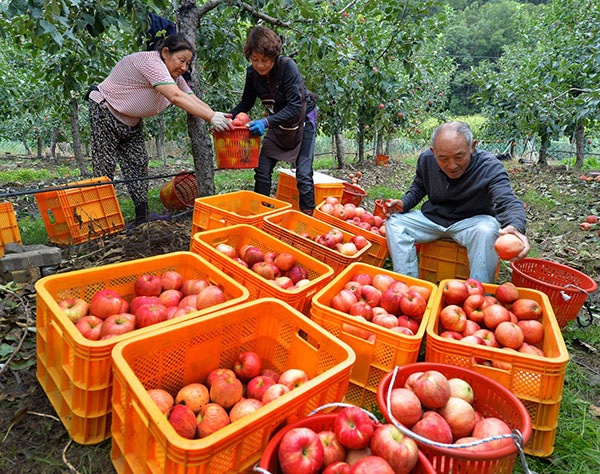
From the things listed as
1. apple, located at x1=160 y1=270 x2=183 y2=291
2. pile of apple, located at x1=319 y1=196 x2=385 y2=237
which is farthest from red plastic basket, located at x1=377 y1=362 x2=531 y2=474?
pile of apple, located at x1=319 y1=196 x2=385 y2=237

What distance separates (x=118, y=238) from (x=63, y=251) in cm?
56

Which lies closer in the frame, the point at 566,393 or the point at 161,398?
the point at 161,398

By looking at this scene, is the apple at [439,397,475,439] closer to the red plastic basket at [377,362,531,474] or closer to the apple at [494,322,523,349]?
the red plastic basket at [377,362,531,474]

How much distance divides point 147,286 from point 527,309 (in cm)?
248

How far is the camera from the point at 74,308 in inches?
86.0

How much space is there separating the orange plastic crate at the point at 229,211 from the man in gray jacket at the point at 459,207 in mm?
1197

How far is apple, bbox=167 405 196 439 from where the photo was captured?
155cm

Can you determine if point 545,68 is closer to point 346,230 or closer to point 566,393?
point 346,230

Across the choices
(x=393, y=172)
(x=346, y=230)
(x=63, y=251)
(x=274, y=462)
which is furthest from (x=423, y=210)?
(x=393, y=172)

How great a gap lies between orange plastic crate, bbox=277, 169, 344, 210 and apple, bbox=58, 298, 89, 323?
10.7ft

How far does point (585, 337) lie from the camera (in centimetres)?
316

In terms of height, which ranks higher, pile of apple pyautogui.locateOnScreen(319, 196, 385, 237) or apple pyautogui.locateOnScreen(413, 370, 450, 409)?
pile of apple pyautogui.locateOnScreen(319, 196, 385, 237)

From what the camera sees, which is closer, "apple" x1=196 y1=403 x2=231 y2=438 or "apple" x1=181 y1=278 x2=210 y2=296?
"apple" x1=196 y1=403 x2=231 y2=438

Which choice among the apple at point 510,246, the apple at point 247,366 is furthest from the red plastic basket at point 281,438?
the apple at point 510,246
